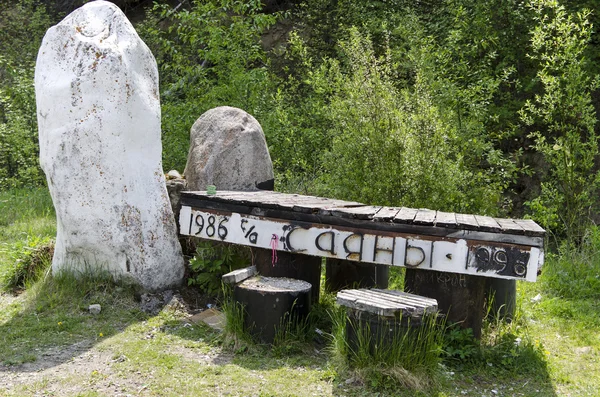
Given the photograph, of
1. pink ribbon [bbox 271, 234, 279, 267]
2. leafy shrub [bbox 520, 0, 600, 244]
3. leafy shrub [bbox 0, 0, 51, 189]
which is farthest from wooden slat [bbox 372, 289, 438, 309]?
leafy shrub [bbox 0, 0, 51, 189]

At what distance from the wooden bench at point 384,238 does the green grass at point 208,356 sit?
1.56 ft

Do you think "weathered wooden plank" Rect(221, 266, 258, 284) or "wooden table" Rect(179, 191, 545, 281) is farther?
"weathered wooden plank" Rect(221, 266, 258, 284)

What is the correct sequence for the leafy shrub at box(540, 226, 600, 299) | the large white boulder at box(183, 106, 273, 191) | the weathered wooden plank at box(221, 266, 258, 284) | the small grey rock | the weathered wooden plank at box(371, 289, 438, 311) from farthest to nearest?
the large white boulder at box(183, 106, 273, 191) → the leafy shrub at box(540, 226, 600, 299) → the small grey rock → the weathered wooden plank at box(221, 266, 258, 284) → the weathered wooden plank at box(371, 289, 438, 311)

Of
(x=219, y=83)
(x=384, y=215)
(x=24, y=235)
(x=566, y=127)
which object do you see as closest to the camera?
(x=384, y=215)

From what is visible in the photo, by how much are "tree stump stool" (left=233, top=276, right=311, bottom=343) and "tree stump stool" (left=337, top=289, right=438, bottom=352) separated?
0.61 m

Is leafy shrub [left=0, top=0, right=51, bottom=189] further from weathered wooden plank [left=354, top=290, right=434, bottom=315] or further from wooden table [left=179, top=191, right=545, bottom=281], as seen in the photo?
weathered wooden plank [left=354, top=290, right=434, bottom=315]

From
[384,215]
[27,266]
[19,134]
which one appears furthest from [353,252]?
[19,134]

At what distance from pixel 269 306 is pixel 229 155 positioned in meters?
2.38

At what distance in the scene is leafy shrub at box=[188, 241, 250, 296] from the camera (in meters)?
6.33

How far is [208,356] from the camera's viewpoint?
5.13 metres

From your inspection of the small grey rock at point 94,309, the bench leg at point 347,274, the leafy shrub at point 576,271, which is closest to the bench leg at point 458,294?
the bench leg at point 347,274

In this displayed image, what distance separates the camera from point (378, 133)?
7.64m

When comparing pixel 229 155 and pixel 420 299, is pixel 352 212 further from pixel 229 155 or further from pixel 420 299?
pixel 229 155

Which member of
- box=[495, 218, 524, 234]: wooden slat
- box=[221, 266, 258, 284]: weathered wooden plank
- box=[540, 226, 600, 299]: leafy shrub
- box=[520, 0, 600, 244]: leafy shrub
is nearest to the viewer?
box=[495, 218, 524, 234]: wooden slat
